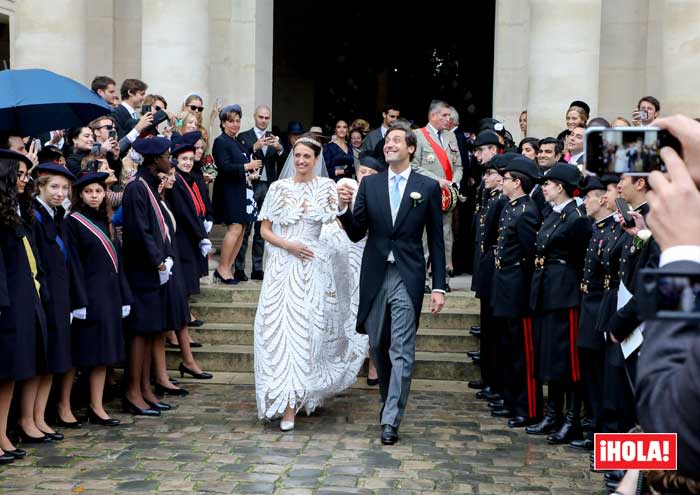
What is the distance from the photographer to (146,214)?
321 inches

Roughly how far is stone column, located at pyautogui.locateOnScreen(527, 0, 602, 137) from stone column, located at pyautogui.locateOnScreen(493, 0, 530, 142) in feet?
3.87

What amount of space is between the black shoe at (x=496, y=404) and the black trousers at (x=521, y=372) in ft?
0.41

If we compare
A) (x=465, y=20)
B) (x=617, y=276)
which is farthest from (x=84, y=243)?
(x=465, y=20)

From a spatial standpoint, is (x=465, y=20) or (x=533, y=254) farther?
(x=465, y=20)

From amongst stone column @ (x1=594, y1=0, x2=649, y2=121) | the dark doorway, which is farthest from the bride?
the dark doorway

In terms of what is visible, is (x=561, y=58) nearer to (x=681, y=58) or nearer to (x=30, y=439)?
(x=681, y=58)

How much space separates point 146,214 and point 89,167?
625 millimetres

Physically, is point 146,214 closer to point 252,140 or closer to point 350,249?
point 350,249

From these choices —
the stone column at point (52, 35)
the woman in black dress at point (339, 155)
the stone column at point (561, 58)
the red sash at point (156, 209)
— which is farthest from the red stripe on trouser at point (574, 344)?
the stone column at point (52, 35)

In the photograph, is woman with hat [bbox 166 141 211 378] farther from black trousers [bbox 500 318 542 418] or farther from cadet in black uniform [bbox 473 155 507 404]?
black trousers [bbox 500 318 542 418]

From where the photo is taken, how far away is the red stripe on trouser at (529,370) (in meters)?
7.87

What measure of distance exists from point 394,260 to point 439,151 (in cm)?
393

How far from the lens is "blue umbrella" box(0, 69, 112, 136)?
763 centimetres

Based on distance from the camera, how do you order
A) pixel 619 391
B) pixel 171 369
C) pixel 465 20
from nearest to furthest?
1. pixel 619 391
2. pixel 171 369
3. pixel 465 20
